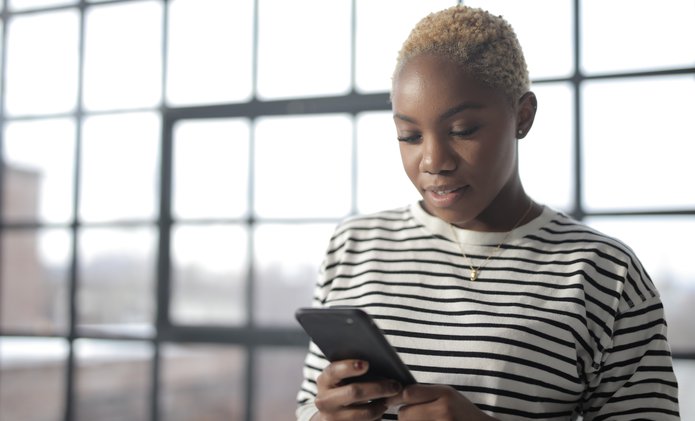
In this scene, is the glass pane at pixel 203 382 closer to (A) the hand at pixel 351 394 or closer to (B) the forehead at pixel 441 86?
(A) the hand at pixel 351 394

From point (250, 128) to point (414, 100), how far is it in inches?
53.0

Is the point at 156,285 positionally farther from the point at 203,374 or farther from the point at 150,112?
the point at 150,112

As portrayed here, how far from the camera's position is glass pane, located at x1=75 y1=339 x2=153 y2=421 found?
7.94 ft

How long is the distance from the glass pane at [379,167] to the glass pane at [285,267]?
187mm

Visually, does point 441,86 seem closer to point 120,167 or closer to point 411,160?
point 411,160

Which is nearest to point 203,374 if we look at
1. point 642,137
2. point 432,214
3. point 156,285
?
point 156,285

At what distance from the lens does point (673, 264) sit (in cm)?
184

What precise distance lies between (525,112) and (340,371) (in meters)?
0.50

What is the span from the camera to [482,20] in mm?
1045

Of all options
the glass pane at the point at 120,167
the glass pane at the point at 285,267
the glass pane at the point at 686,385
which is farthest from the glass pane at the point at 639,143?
the glass pane at the point at 120,167

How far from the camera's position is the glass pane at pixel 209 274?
7.62ft

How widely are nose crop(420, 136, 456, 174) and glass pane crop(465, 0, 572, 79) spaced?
3.42 ft

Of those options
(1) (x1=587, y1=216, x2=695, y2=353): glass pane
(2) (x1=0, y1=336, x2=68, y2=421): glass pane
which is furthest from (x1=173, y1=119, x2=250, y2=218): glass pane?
(1) (x1=587, y1=216, x2=695, y2=353): glass pane

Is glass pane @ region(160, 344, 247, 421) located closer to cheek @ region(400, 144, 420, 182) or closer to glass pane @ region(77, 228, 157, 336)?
glass pane @ region(77, 228, 157, 336)
